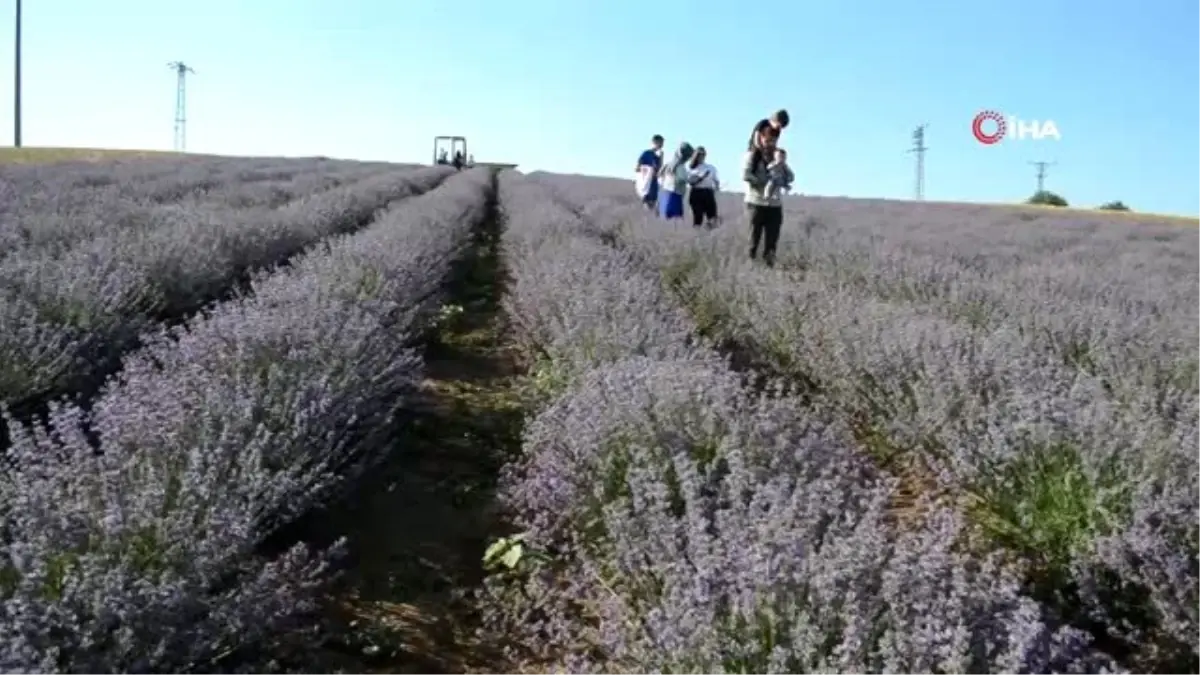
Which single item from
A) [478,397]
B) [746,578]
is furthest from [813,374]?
[746,578]

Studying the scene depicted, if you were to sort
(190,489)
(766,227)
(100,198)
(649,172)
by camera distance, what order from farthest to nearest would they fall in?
(649,172) < (100,198) < (766,227) < (190,489)

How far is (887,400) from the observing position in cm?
434

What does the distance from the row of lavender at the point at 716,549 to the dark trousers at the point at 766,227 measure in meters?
4.79

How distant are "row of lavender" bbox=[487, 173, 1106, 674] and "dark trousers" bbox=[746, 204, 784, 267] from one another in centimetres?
479

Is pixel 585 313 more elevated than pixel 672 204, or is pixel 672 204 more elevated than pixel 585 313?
pixel 672 204

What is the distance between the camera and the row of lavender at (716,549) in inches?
79.2

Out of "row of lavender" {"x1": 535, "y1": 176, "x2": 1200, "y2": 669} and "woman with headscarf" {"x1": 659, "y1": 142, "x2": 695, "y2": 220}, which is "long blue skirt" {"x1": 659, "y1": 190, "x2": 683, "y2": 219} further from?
"row of lavender" {"x1": 535, "y1": 176, "x2": 1200, "y2": 669}

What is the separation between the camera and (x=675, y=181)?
12.2 metres

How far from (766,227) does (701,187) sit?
8.08 feet

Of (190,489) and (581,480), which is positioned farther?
(581,480)

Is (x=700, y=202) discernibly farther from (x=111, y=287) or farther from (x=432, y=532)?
(x=432, y=532)

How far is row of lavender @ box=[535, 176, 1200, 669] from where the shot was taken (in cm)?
274

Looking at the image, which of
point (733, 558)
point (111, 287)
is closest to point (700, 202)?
point (111, 287)

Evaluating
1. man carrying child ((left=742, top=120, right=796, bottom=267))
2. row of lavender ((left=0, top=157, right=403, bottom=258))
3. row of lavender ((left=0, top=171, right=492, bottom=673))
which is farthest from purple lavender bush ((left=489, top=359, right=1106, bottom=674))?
A: man carrying child ((left=742, top=120, right=796, bottom=267))
